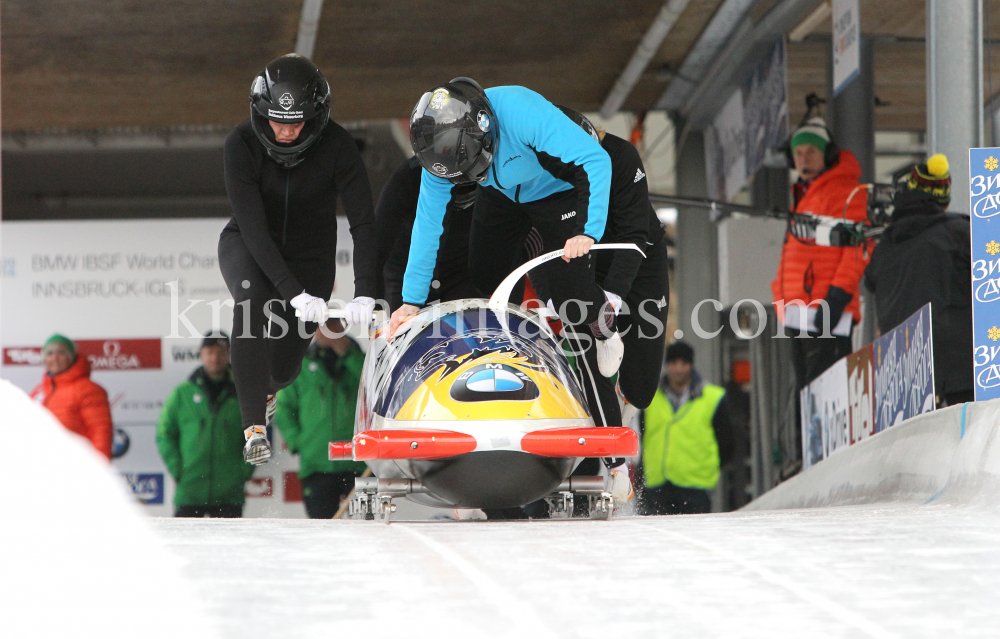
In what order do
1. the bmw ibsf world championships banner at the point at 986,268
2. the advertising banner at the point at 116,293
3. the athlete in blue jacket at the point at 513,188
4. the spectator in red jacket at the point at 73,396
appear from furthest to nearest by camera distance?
the advertising banner at the point at 116,293 → the spectator in red jacket at the point at 73,396 → the athlete in blue jacket at the point at 513,188 → the bmw ibsf world championships banner at the point at 986,268

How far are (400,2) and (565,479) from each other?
399 cm

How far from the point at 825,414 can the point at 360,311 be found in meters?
2.76

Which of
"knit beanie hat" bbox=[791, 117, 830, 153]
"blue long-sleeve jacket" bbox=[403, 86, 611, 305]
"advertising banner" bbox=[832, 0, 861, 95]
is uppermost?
"advertising banner" bbox=[832, 0, 861, 95]

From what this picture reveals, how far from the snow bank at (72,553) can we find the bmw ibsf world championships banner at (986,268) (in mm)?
2454

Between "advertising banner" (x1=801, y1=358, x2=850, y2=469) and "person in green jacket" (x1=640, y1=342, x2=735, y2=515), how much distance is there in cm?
76

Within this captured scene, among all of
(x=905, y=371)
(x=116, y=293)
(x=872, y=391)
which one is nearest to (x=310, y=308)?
(x=905, y=371)

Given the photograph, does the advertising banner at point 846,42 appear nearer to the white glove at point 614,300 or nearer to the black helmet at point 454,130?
the white glove at point 614,300

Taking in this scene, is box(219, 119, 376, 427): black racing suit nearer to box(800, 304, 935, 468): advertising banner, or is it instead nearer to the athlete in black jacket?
the athlete in black jacket

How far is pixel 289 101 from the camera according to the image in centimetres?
396

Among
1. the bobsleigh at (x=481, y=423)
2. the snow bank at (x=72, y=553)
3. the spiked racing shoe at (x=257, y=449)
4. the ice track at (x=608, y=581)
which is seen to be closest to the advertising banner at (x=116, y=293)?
the spiked racing shoe at (x=257, y=449)

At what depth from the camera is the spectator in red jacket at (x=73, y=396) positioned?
22.6 feet

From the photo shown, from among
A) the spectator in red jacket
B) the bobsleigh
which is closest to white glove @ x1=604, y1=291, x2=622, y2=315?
the bobsleigh

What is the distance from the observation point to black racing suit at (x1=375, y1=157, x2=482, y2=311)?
4.53 m

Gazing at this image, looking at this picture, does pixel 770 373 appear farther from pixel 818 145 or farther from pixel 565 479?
pixel 565 479
